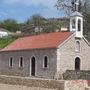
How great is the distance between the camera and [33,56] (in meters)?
46.9

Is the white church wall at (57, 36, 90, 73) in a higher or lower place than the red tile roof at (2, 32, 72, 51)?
lower

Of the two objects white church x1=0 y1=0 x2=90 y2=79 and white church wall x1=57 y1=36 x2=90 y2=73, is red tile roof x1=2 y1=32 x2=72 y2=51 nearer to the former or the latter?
white church x1=0 y1=0 x2=90 y2=79

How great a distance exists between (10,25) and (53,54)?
72498 mm

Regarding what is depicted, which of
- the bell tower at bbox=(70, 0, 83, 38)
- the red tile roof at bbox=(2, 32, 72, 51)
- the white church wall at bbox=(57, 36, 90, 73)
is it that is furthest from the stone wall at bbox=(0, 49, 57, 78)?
the bell tower at bbox=(70, 0, 83, 38)

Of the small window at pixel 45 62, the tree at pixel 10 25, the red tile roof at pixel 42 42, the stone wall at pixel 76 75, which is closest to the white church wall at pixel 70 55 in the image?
the red tile roof at pixel 42 42

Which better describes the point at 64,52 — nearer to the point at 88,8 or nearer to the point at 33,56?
the point at 33,56

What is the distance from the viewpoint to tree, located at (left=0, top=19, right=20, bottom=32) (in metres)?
113

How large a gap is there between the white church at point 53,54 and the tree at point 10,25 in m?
62.1

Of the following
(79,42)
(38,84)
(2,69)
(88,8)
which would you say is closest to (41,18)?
(88,8)

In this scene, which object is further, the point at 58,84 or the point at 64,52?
the point at 64,52

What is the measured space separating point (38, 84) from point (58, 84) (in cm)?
269

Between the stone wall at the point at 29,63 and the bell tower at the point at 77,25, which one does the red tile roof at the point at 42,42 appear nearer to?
the stone wall at the point at 29,63

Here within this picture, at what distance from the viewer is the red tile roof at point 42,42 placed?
44.8m

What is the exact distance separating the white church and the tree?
62.1 m
